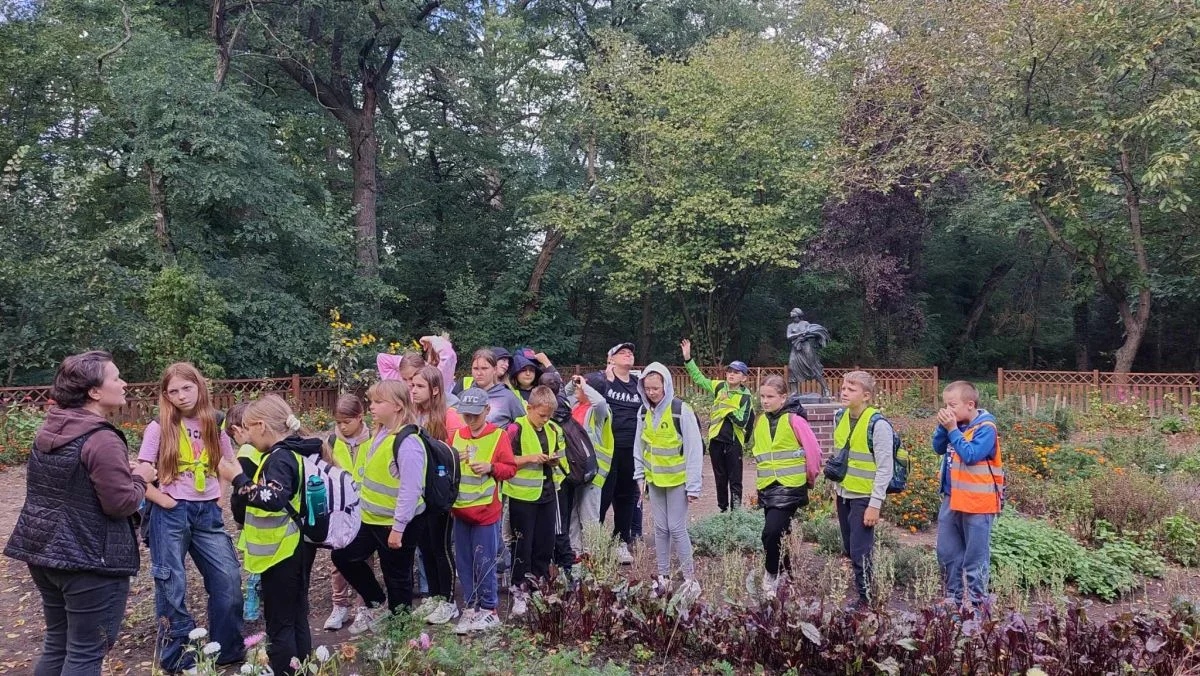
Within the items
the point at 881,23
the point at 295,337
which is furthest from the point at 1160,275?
the point at 295,337

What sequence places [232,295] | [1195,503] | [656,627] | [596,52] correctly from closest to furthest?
[656,627] → [1195,503] → [232,295] → [596,52]

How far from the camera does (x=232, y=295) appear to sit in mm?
→ 14906

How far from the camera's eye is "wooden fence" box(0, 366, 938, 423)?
1176 cm

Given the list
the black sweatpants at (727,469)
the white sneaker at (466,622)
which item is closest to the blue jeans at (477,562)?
the white sneaker at (466,622)

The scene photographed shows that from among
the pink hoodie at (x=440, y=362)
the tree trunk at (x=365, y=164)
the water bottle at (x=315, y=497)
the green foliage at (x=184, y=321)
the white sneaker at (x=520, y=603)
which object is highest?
the tree trunk at (x=365, y=164)

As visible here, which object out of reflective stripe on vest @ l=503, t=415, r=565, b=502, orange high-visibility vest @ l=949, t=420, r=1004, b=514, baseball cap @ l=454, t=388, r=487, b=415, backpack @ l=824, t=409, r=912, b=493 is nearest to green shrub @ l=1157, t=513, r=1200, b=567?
orange high-visibility vest @ l=949, t=420, r=1004, b=514

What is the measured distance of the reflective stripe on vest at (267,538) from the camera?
3.40 m

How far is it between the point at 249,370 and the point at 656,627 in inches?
518

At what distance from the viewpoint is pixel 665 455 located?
5082 mm

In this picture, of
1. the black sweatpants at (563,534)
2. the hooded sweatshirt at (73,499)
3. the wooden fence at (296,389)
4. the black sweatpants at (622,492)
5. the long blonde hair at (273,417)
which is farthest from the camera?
the wooden fence at (296,389)

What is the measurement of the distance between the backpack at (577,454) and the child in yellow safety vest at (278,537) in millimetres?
1904

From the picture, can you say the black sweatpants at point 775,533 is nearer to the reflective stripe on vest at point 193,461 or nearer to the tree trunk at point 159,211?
the reflective stripe on vest at point 193,461

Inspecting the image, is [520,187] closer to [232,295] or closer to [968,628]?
[232,295]

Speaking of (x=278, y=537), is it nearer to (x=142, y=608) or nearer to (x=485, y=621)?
(x=485, y=621)
